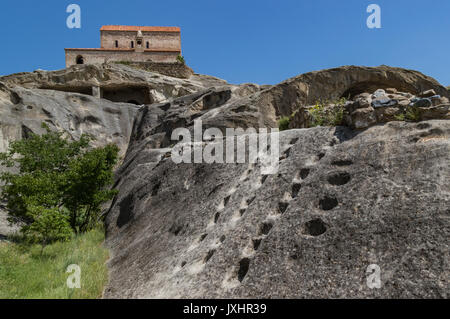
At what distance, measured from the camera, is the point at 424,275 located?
3.39 m

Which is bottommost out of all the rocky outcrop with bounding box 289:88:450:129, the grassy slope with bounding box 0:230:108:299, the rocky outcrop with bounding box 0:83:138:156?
the grassy slope with bounding box 0:230:108:299

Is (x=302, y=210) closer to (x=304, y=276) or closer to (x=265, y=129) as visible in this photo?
(x=304, y=276)

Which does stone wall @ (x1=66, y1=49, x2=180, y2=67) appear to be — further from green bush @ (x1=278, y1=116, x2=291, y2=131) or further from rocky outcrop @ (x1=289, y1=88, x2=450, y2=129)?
rocky outcrop @ (x1=289, y1=88, x2=450, y2=129)

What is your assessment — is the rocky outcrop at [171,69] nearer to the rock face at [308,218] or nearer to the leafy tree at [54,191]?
the leafy tree at [54,191]

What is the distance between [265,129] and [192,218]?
522 cm

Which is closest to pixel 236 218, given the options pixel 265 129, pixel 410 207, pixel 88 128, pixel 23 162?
pixel 410 207

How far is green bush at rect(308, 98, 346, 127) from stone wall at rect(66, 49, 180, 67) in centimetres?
2945

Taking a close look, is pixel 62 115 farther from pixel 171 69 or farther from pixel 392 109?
pixel 392 109

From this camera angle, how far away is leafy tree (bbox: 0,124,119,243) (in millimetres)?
8969

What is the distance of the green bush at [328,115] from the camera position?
6781 mm

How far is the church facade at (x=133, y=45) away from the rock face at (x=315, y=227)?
31.0 metres

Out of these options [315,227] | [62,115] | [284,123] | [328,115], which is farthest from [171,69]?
[315,227]

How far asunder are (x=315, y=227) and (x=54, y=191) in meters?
8.75

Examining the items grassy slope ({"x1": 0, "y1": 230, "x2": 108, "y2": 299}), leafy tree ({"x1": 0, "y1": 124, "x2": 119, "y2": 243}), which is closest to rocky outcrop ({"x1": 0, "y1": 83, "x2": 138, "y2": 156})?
leafy tree ({"x1": 0, "y1": 124, "x2": 119, "y2": 243})
